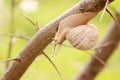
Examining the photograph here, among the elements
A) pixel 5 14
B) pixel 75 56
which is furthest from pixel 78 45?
pixel 75 56

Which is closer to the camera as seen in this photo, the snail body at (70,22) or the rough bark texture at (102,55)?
the snail body at (70,22)

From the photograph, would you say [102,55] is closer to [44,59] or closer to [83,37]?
[44,59]

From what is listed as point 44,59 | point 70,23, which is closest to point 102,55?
point 44,59

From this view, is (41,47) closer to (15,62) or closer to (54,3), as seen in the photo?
(15,62)

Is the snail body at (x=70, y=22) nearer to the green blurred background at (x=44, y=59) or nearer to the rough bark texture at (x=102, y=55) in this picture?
the green blurred background at (x=44, y=59)

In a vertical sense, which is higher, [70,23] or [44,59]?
[70,23]

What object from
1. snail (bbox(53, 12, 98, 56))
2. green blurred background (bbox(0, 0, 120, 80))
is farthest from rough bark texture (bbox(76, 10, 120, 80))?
snail (bbox(53, 12, 98, 56))

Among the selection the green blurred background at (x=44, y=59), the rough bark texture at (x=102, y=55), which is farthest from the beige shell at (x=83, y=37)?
the rough bark texture at (x=102, y=55)

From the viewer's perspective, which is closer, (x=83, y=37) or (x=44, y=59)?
(x=83, y=37)

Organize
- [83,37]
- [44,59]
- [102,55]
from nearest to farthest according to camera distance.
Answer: [83,37], [102,55], [44,59]
